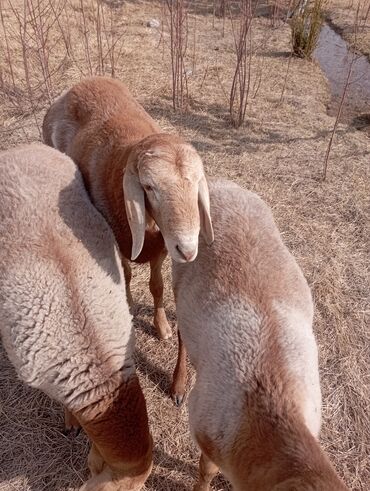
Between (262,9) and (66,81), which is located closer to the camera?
(66,81)

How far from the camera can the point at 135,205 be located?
8.67 feet

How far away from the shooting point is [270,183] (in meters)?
5.95

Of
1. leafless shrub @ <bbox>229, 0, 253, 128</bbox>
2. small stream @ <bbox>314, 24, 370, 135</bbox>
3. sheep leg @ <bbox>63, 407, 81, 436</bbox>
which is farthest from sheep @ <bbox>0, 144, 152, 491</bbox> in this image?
small stream @ <bbox>314, 24, 370, 135</bbox>

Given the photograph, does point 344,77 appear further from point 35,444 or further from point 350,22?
point 35,444

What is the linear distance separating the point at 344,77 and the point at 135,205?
315 inches

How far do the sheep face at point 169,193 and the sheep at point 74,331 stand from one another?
1.37 feet

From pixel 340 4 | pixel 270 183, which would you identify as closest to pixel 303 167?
pixel 270 183

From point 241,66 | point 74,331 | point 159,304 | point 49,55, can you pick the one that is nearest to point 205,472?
point 74,331

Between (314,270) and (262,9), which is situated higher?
(262,9)

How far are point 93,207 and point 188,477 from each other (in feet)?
6.77

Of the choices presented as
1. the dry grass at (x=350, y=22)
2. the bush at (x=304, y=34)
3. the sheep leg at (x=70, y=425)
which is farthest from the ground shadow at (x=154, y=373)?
the dry grass at (x=350, y=22)

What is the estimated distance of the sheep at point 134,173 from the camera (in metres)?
2.47

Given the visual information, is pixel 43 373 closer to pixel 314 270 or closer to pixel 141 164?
pixel 141 164

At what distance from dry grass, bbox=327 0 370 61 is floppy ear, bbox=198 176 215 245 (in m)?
8.61
